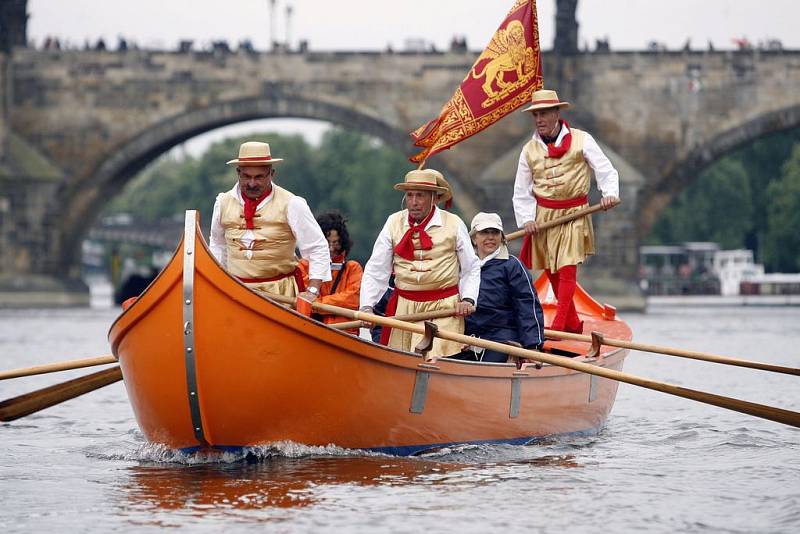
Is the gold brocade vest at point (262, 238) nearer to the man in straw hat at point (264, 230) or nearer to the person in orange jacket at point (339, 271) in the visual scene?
the man in straw hat at point (264, 230)

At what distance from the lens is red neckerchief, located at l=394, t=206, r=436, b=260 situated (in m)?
10.5

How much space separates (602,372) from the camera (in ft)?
34.4

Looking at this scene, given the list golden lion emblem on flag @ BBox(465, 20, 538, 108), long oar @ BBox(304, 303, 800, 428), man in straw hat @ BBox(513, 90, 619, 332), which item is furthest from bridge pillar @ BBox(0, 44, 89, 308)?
long oar @ BBox(304, 303, 800, 428)

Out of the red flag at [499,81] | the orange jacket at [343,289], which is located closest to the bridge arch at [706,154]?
the red flag at [499,81]

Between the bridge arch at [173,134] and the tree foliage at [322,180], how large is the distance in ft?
77.2

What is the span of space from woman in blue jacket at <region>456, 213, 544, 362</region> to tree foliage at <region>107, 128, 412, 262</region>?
55004mm

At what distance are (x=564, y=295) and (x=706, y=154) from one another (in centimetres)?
2838

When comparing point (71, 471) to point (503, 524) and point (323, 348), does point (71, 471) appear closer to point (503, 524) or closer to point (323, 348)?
point (323, 348)

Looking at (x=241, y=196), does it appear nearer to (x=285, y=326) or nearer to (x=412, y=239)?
(x=412, y=239)

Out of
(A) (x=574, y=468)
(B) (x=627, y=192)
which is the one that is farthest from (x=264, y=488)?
(B) (x=627, y=192)

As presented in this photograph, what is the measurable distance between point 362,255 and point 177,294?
65.7 m

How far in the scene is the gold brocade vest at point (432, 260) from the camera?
1059 cm

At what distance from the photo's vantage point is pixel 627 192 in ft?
131

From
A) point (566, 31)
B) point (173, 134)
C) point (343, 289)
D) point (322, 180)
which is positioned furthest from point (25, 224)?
point (322, 180)
